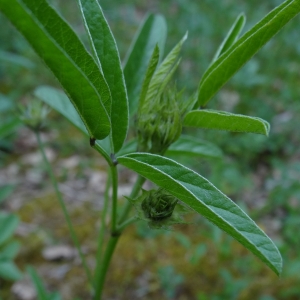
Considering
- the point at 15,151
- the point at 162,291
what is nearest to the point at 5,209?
the point at 15,151

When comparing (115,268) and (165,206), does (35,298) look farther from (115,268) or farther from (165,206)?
(165,206)

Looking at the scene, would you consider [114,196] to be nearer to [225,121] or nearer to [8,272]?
[225,121]

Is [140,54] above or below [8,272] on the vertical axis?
above

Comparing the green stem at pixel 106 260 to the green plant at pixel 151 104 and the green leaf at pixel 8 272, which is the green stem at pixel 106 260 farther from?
the green leaf at pixel 8 272

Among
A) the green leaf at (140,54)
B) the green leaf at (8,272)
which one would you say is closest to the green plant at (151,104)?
the green leaf at (140,54)

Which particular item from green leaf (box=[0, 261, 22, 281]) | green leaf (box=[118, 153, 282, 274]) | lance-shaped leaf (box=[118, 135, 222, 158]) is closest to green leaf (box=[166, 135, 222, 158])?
lance-shaped leaf (box=[118, 135, 222, 158])

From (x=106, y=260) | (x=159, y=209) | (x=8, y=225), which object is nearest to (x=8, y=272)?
(x=8, y=225)

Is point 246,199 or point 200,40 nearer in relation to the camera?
point 246,199
